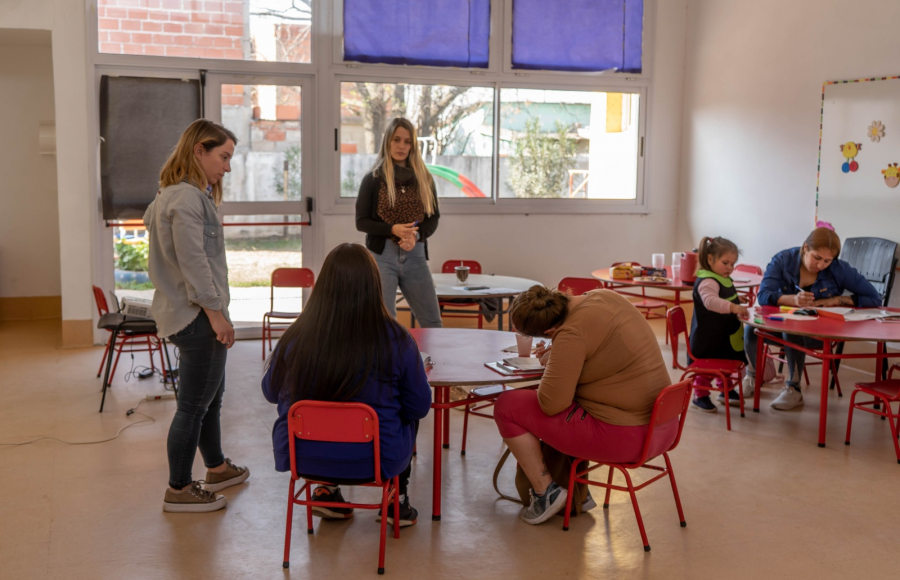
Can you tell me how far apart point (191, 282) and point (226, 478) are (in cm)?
106

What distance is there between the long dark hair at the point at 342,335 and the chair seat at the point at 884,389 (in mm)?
2745

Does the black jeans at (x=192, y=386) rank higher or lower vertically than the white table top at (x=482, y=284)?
lower

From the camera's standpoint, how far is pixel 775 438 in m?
4.43

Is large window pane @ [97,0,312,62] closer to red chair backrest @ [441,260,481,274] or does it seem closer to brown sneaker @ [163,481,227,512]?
red chair backrest @ [441,260,481,274]

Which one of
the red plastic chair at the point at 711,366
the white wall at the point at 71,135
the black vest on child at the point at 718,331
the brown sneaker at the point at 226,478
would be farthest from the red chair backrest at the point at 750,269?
the white wall at the point at 71,135

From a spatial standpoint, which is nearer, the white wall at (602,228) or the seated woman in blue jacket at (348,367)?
the seated woman in blue jacket at (348,367)

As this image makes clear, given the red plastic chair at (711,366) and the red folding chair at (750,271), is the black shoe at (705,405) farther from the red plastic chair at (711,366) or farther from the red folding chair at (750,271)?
the red folding chair at (750,271)

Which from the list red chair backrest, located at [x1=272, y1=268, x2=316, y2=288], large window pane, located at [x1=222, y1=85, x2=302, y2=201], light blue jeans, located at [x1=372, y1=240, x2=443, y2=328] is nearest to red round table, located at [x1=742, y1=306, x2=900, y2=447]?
light blue jeans, located at [x1=372, y1=240, x2=443, y2=328]

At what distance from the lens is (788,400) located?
493 cm

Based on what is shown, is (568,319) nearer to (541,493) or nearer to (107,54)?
(541,493)

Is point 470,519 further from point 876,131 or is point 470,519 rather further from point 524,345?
point 876,131

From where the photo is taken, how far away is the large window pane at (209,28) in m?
6.55

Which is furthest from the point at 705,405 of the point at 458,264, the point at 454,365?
the point at 458,264

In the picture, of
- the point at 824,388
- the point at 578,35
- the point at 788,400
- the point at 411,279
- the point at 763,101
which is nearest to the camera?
the point at 824,388
